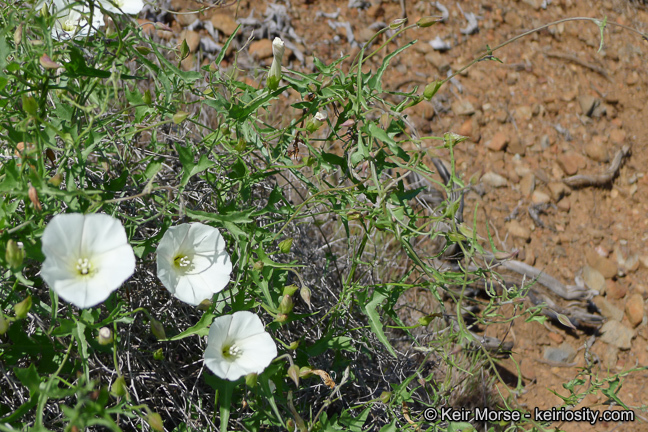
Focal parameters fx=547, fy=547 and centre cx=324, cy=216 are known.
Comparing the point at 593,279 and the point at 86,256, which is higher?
the point at 86,256

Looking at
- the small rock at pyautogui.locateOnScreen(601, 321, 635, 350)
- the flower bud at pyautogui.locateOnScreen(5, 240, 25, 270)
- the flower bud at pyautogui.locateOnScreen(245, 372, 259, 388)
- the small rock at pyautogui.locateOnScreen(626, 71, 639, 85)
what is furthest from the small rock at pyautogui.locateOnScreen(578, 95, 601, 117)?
the flower bud at pyautogui.locateOnScreen(5, 240, 25, 270)

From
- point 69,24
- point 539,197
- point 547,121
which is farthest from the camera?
point 547,121

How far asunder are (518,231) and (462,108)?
863 millimetres

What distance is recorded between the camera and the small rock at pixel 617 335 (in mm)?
2938

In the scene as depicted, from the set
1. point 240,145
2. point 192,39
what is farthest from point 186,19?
point 240,145

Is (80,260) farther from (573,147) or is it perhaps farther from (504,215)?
(573,147)

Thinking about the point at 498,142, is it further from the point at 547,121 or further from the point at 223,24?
the point at 223,24

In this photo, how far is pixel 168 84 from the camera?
150cm

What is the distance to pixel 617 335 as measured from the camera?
295 cm

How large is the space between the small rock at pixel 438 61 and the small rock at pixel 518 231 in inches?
43.7

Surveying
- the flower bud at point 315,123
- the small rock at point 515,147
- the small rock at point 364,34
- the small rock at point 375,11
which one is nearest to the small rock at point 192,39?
the small rock at point 364,34

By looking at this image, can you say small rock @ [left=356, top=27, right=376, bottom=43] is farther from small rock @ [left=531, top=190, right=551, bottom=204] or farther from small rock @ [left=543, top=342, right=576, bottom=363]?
small rock @ [left=543, top=342, right=576, bottom=363]

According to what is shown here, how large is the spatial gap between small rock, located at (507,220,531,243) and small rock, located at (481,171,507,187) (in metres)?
0.25

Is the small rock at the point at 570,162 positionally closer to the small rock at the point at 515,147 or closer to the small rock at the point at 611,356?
the small rock at the point at 515,147
